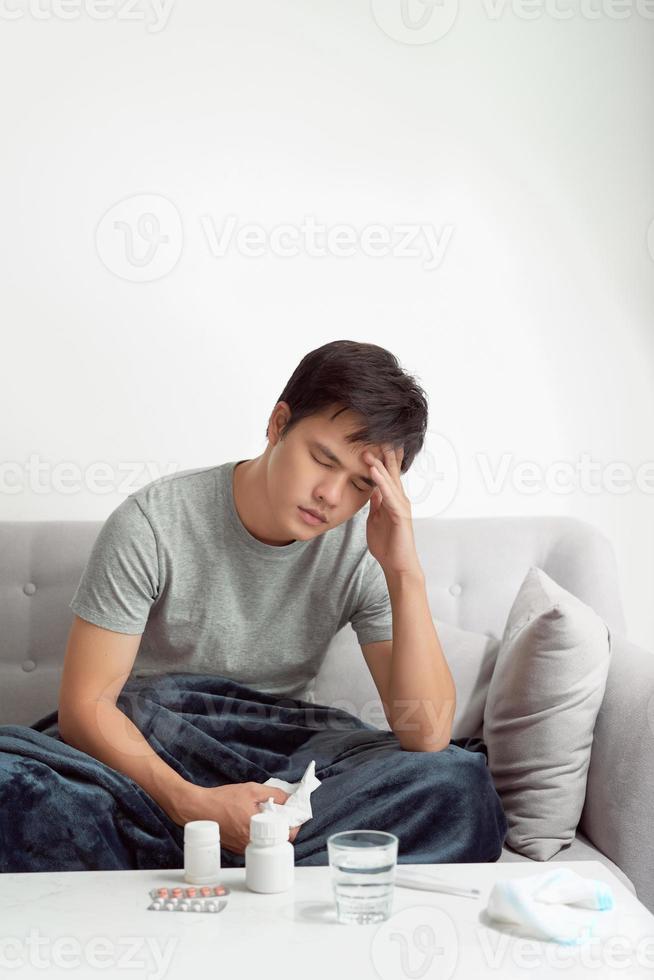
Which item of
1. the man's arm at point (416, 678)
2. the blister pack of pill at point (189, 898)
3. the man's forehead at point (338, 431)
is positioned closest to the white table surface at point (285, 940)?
the blister pack of pill at point (189, 898)

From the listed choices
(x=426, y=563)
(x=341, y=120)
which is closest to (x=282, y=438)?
(x=426, y=563)

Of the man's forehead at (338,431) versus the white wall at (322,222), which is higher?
the white wall at (322,222)

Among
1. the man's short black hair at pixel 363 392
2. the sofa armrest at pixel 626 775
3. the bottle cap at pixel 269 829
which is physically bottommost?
the sofa armrest at pixel 626 775

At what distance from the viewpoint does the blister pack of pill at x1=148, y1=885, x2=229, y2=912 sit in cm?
112

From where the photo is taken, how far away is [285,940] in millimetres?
1053

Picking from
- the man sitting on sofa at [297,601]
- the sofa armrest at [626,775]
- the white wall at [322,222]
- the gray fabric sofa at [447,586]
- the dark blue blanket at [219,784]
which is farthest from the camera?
the white wall at [322,222]

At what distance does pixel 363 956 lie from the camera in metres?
1.02

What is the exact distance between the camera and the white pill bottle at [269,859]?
117cm

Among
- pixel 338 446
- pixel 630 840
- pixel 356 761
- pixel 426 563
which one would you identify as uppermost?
pixel 338 446

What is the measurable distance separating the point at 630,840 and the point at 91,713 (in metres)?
0.84

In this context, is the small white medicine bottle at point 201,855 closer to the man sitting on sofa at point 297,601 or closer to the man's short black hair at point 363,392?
the man sitting on sofa at point 297,601

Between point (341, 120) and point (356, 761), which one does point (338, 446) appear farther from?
point (341, 120)

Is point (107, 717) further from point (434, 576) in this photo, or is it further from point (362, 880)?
point (434, 576)

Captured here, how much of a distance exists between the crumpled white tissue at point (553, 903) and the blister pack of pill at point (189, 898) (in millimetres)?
296
